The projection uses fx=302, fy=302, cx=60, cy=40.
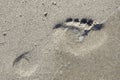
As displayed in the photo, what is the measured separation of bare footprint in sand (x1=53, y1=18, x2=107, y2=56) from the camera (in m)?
4.16

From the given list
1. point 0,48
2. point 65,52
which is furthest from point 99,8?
point 0,48

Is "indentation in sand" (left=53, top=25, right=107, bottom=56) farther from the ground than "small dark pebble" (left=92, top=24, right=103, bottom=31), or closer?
closer

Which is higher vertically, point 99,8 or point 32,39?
point 99,8

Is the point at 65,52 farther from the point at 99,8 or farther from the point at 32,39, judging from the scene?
the point at 99,8

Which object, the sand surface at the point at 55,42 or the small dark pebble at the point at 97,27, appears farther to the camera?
the small dark pebble at the point at 97,27

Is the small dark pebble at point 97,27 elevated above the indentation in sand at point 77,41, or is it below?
above

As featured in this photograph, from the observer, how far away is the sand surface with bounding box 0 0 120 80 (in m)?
4.11

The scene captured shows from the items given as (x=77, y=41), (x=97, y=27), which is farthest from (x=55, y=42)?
(x=97, y=27)

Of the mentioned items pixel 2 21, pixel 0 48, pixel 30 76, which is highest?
pixel 2 21

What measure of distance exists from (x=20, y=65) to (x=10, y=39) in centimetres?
40

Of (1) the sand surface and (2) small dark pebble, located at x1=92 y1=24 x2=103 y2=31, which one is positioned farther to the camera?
(2) small dark pebble, located at x1=92 y1=24 x2=103 y2=31

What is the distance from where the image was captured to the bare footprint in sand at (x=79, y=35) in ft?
13.6

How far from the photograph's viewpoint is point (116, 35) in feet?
13.6

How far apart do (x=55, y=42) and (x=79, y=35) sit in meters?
0.35
